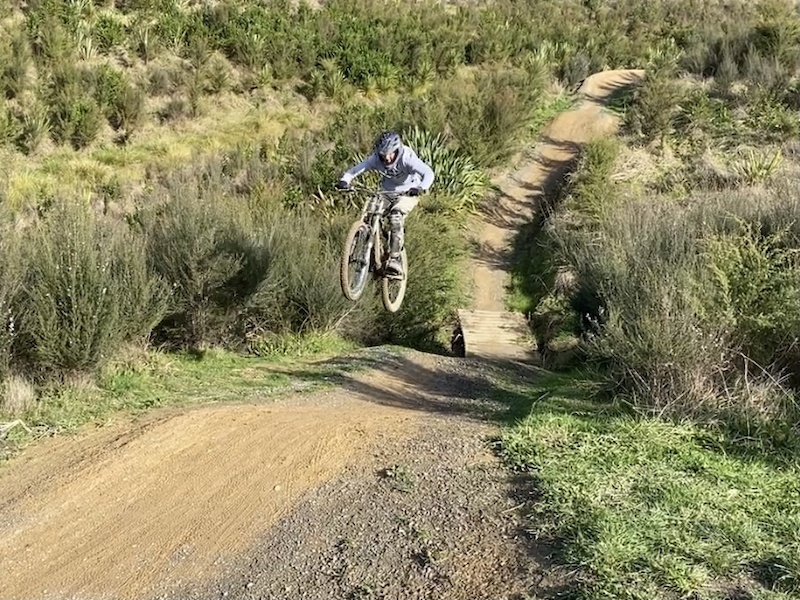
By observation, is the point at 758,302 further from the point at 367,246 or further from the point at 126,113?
the point at 126,113

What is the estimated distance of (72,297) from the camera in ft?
25.0

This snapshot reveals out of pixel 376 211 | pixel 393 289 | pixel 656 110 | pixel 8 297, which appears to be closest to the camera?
pixel 8 297

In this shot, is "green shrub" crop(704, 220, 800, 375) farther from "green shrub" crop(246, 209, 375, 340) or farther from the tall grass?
"green shrub" crop(246, 209, 375, 340)

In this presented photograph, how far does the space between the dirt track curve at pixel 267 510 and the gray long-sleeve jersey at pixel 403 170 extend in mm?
2430

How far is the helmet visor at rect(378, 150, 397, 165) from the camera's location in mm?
8016

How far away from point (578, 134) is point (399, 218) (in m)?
14.4

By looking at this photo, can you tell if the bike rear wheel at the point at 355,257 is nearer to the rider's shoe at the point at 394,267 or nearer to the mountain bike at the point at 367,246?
the mountain bike at the point at 367,246

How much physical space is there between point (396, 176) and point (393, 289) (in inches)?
65.3

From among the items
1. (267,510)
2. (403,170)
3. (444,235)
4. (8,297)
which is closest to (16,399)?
(8,297)

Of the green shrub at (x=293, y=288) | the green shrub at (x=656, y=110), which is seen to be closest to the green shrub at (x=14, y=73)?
the green shrub at (x=293, y=288)

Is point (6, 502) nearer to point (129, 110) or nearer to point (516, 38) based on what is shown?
point (129, 110)

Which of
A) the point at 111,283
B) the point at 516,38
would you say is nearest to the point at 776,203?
the point at 111,283

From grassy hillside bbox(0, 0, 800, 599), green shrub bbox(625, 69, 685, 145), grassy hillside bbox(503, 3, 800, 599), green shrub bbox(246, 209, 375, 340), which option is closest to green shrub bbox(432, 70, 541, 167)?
grassy hillside bbox(0, 0, 800, 599)

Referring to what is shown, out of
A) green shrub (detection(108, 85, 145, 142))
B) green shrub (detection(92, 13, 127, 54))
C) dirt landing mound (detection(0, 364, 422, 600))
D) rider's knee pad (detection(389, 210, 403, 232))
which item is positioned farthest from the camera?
green shrub (detection(92, 13, 127, 54))
